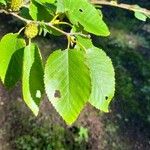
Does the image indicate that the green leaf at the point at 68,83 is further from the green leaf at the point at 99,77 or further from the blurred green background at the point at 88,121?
the blurred green background at the point at 88,121

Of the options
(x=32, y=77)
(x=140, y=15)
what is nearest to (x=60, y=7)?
(x=32, y=77)

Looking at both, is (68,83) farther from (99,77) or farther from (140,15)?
(140,15)

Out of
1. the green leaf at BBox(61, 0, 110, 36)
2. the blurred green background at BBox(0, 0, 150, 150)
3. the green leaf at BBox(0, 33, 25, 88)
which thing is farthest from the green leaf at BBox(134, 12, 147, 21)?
the blurred green background at BBox(0, 0, 150, 150)

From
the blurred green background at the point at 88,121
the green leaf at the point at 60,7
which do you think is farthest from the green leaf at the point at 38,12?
the blurred green background at the point at 88,121

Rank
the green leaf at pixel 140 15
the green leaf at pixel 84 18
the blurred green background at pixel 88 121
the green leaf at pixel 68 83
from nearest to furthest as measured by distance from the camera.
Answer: the green leaf at pixel 68 83 → the green leaf at pixel 84 18 → the green leaf at pixel 140 15 → the blurred green background at pixel 88 121

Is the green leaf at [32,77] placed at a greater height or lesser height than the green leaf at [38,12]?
lesser

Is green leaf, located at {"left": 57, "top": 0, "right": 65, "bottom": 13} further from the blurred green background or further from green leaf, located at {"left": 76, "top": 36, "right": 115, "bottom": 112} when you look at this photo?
the blurred green background
